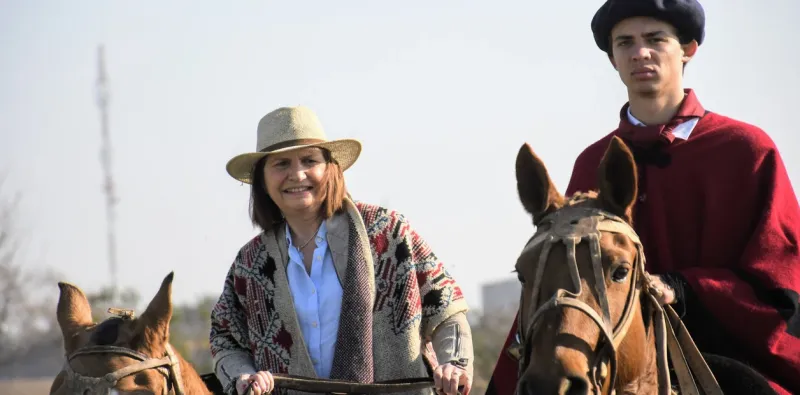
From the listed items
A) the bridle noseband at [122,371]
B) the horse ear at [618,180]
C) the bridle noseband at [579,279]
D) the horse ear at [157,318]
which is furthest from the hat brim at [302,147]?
the horse ear at [618,180]

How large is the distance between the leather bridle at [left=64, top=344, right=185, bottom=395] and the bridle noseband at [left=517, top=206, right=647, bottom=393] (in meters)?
1.84

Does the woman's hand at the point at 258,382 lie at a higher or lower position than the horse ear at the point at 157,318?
lower

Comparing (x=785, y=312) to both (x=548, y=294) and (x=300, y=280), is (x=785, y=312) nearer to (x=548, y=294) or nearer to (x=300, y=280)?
(x=548, y=294)

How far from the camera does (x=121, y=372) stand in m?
5.89

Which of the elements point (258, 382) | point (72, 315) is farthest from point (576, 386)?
point (72, 315)

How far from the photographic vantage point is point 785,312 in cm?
557

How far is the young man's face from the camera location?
6066mm

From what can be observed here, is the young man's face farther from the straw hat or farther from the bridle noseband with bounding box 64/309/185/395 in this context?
the bridle noseband with bounding box 64/309/185/395

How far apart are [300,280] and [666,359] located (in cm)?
207

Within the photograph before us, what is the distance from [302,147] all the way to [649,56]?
68.7 inches

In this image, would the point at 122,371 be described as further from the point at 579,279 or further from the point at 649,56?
the point at 649,56

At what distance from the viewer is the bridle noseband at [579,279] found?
4.77m

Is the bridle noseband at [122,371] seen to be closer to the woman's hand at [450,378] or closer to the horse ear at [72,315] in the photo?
the horse ear at [72,315]

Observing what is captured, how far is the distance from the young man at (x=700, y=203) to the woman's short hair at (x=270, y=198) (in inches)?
44.8
